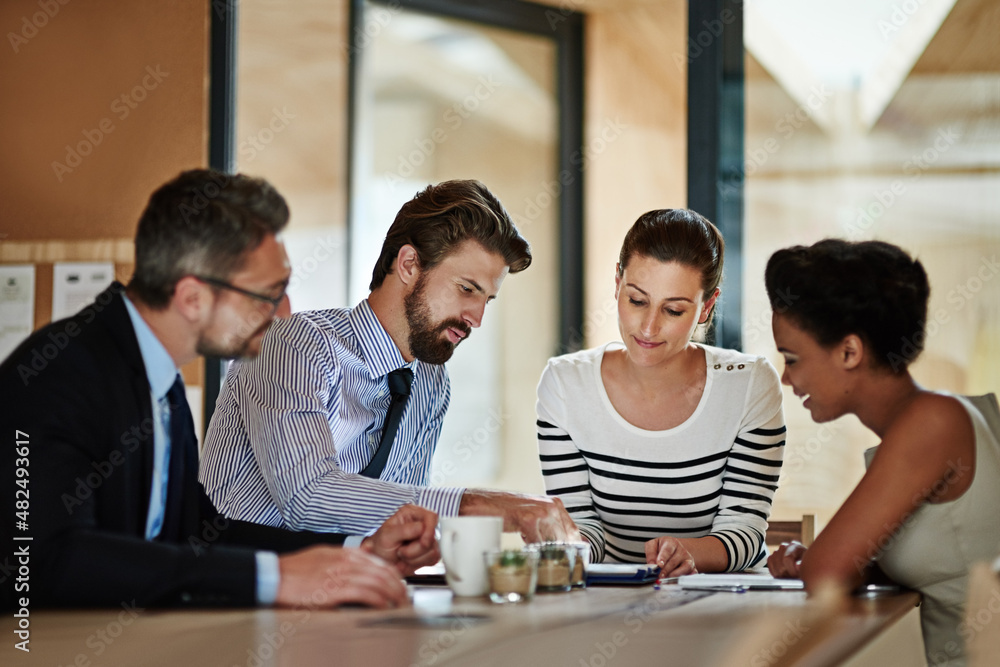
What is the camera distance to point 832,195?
3.01 metres

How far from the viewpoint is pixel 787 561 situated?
5.48 feet

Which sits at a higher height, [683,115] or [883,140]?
[683,115]

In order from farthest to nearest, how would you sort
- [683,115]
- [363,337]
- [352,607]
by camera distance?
[683,115]
[363,337]
[352,607]

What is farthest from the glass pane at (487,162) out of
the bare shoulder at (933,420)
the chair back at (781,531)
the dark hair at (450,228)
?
the bare shoulder at (933,420)

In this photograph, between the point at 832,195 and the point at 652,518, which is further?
the point at 832,195

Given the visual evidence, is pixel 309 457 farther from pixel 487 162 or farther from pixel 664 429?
pixel 487 162

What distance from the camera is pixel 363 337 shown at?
6.58 feet

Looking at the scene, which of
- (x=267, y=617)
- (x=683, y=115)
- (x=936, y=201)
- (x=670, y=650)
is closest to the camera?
(x=670, y=650)

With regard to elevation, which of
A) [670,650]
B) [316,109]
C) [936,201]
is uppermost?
[316,109]

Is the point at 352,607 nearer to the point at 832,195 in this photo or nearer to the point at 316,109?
the point at 832,195

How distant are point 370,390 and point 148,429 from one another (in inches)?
28.9

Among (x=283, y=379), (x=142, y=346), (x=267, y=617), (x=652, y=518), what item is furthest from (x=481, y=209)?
(x=267, y=617)

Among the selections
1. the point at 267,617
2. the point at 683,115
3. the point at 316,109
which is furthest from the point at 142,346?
the point at 683,115

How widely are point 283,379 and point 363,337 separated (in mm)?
228
